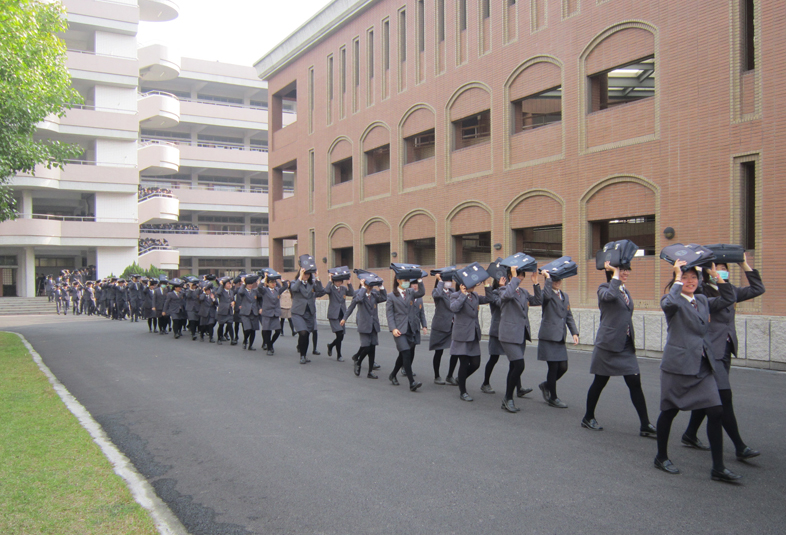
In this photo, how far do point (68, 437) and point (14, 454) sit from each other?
27.6 inches

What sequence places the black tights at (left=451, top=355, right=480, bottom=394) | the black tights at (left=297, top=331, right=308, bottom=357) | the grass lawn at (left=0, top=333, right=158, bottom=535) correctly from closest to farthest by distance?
the grass lawn at (left=0, top=333, right=158, bottom=535) → the black tights at (left=451, top=355, right=480, bottom=394) → the black tights at (left=297, top=331, right=308, bottom=357)

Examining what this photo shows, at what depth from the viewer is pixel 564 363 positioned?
805cm

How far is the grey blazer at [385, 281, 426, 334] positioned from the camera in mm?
9594

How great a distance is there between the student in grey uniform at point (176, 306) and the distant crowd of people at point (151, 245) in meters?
27.7

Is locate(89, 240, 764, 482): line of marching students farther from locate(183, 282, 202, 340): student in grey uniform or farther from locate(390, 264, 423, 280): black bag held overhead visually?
locate(183, 282, 202, 340): student in grey uniform

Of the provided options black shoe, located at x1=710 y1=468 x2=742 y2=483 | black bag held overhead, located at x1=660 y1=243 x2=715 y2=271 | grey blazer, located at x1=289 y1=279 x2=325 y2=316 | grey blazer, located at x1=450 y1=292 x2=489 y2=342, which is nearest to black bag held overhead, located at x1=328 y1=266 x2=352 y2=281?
grey blazer, located at x1=289 y1=279 x2=325 y2=316

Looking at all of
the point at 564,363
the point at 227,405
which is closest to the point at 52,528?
the point at 227,405

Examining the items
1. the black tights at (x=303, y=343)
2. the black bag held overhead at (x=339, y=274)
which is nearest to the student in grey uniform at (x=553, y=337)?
the black bag held overhead at (x=339, y=274)

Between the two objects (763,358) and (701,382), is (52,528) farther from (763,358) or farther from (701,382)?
(763,358)

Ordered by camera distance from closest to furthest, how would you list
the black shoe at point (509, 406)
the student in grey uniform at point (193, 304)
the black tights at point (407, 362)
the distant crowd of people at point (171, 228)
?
the black shoe at point (509, 406) → the black tights at point (407, 362) → the student in grey uniform at point (193, 304) → the distant crowd of people at point (171, 228)

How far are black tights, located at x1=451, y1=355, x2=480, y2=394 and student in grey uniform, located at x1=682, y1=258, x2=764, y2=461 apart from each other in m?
3.12

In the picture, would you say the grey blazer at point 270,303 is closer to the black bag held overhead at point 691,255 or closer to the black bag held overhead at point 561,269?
the black bag held overhead at point 561,269

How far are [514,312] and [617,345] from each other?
169 cm

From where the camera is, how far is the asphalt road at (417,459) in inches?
169
